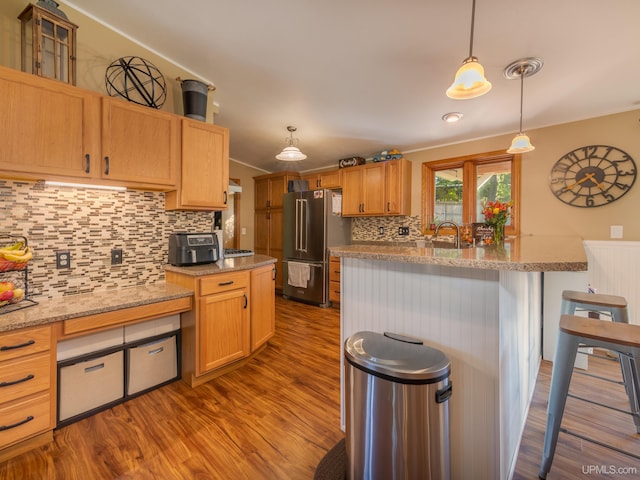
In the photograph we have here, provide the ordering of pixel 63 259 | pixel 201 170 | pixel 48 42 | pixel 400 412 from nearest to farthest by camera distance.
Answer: pixel 400 412
pixel 48 42
pixel 63 259
pixel 201 170

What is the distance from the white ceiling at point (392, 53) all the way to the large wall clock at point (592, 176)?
1.33 feet

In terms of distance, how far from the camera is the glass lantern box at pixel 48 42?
5.04 feet

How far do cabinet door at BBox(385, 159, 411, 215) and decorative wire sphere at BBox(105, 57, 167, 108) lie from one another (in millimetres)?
2936

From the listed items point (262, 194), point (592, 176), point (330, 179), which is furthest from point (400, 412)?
point (262, 194)

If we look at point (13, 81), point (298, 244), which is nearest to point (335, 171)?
point (298, 244)

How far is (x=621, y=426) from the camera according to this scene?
5.35 ft

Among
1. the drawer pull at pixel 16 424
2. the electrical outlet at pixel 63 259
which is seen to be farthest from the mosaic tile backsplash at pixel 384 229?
the drawer pull at pixel 16 424

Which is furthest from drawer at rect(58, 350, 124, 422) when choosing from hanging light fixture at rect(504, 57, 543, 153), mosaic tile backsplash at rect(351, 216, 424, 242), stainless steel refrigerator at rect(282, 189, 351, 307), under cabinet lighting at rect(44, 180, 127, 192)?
mosaic tile backsplash at rect(351, 216, 424, 242)

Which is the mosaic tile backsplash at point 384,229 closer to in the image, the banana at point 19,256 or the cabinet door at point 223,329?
the cabinet door at point 223,329

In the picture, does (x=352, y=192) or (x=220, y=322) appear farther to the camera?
(x=352, y=192)

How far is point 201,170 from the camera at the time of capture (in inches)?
90.7

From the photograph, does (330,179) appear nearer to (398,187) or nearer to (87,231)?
(398,187)

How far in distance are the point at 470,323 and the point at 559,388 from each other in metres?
0.61

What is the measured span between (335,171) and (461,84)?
10.8 ft
